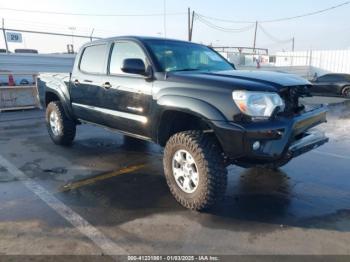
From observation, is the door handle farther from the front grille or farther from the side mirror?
the front grille

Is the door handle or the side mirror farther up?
the side mirror

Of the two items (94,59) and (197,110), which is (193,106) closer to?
(197,110)

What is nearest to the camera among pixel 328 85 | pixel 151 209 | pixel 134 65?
pixel 151 209

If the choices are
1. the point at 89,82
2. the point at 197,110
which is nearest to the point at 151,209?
the point at 197,110

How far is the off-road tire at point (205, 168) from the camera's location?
12.2ft

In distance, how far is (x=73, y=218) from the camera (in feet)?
12.3

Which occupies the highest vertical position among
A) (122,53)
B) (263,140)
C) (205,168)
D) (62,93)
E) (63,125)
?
(122,53)

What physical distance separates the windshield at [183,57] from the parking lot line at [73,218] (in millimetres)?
1973

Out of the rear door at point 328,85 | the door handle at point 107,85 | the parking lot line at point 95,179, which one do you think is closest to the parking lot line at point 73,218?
the parking lot line at point 95,179

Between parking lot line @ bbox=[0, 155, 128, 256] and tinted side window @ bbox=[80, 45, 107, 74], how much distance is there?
1.86m

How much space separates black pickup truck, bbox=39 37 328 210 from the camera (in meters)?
3.53

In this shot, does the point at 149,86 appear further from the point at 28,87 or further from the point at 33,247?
the point at 28,87

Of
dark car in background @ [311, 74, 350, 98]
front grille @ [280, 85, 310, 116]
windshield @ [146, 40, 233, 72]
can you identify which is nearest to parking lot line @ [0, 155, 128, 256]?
windshield @ [146, 40, 233, 72]

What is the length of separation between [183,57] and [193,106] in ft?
4.07
